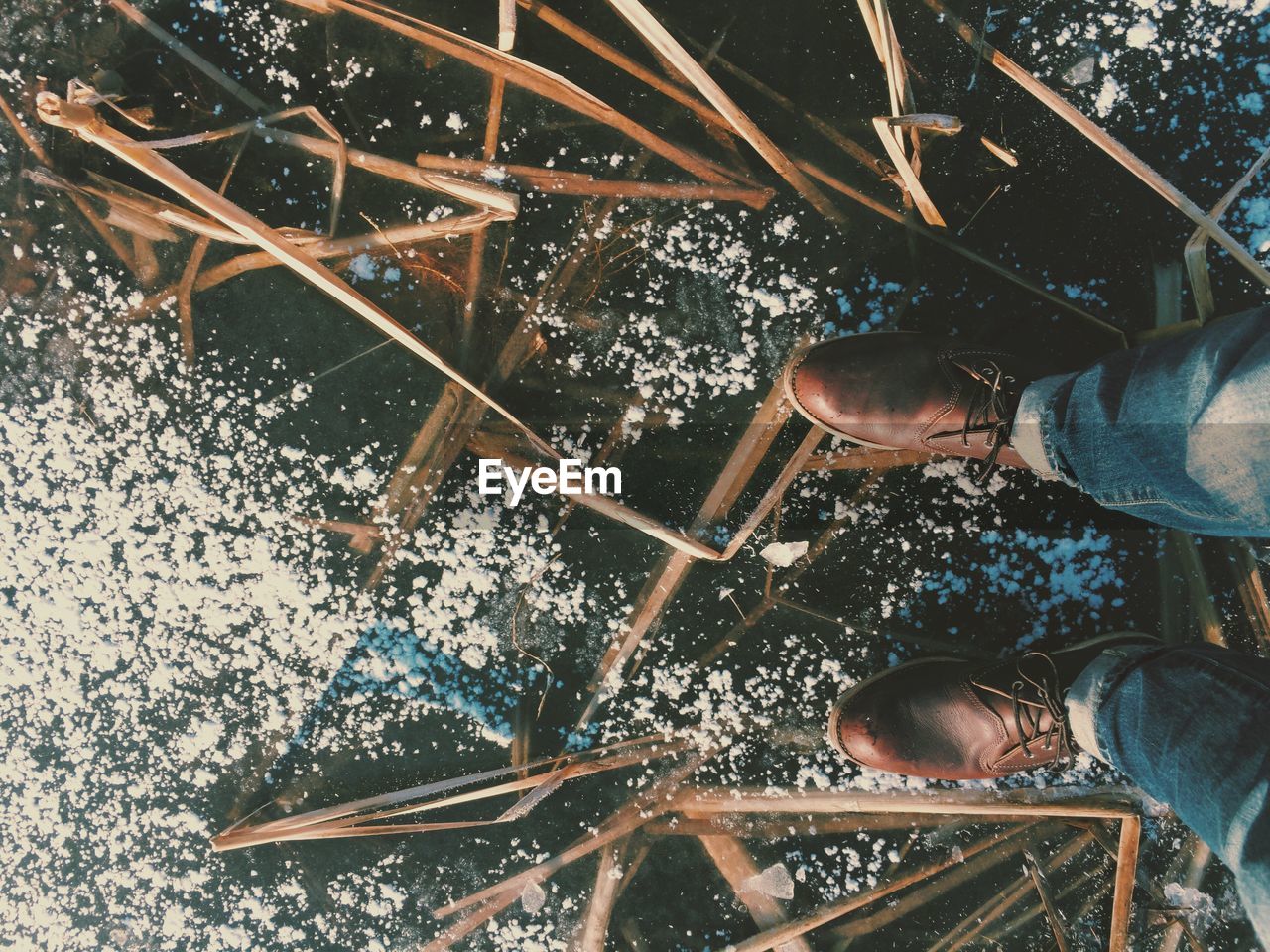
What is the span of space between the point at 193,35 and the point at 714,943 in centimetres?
220

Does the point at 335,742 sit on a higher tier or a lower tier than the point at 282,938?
higher

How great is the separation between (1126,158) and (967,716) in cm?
112

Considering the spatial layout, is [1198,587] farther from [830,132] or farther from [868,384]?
[830,132]

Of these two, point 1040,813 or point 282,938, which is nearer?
point 1040,813

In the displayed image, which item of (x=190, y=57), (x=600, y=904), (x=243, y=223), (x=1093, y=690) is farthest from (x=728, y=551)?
(x=190, y=57)

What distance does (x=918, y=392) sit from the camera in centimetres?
138

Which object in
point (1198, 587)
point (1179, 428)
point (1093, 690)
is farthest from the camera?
point (1198, 587)

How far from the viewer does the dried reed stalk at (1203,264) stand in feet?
4.62

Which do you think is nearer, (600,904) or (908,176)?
(908,176)

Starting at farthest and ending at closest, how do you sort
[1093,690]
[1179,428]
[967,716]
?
1. [967,716]
2. [1093,690]
3. [1179,428]

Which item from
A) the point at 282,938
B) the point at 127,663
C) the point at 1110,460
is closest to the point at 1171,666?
the point at 1110,460

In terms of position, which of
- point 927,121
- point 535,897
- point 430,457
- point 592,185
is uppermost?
point 927,121

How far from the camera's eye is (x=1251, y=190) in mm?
1445

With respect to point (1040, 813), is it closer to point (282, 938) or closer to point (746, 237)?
point (746, 237)
